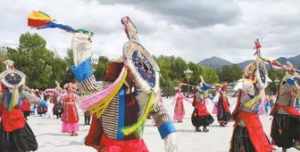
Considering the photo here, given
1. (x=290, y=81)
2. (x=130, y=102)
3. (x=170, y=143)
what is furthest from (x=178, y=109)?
(x=170, y=143)

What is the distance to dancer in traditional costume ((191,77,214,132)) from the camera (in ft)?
59.1

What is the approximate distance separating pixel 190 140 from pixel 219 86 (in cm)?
572

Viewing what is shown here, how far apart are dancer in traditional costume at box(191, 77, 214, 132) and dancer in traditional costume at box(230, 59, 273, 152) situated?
8.53 meters

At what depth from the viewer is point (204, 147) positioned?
12656 mm

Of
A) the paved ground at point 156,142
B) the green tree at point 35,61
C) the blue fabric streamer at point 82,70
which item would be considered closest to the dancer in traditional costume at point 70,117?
the paved ground at point 156,142

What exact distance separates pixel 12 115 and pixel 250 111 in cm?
434

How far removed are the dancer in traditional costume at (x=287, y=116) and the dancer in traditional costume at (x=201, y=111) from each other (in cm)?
604

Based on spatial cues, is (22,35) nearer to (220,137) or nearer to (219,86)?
(219,86)

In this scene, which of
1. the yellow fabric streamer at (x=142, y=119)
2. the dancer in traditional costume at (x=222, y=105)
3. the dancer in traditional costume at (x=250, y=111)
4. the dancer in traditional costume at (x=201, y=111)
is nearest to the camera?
the yellow fabric streamer at (x=142, y=119)

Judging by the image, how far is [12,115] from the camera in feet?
32.6

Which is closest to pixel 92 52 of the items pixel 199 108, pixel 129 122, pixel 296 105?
pixel 129 122

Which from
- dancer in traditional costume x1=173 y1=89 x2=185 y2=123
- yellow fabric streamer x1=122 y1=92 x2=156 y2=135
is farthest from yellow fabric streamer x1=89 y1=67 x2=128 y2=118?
dancer in traditional costume x1=173 y1=89 x2=185 y2=123

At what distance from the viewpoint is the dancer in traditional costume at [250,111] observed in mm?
8859

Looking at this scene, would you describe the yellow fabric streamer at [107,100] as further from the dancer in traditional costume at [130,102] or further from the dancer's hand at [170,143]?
the dancer's hand at [170,143]
